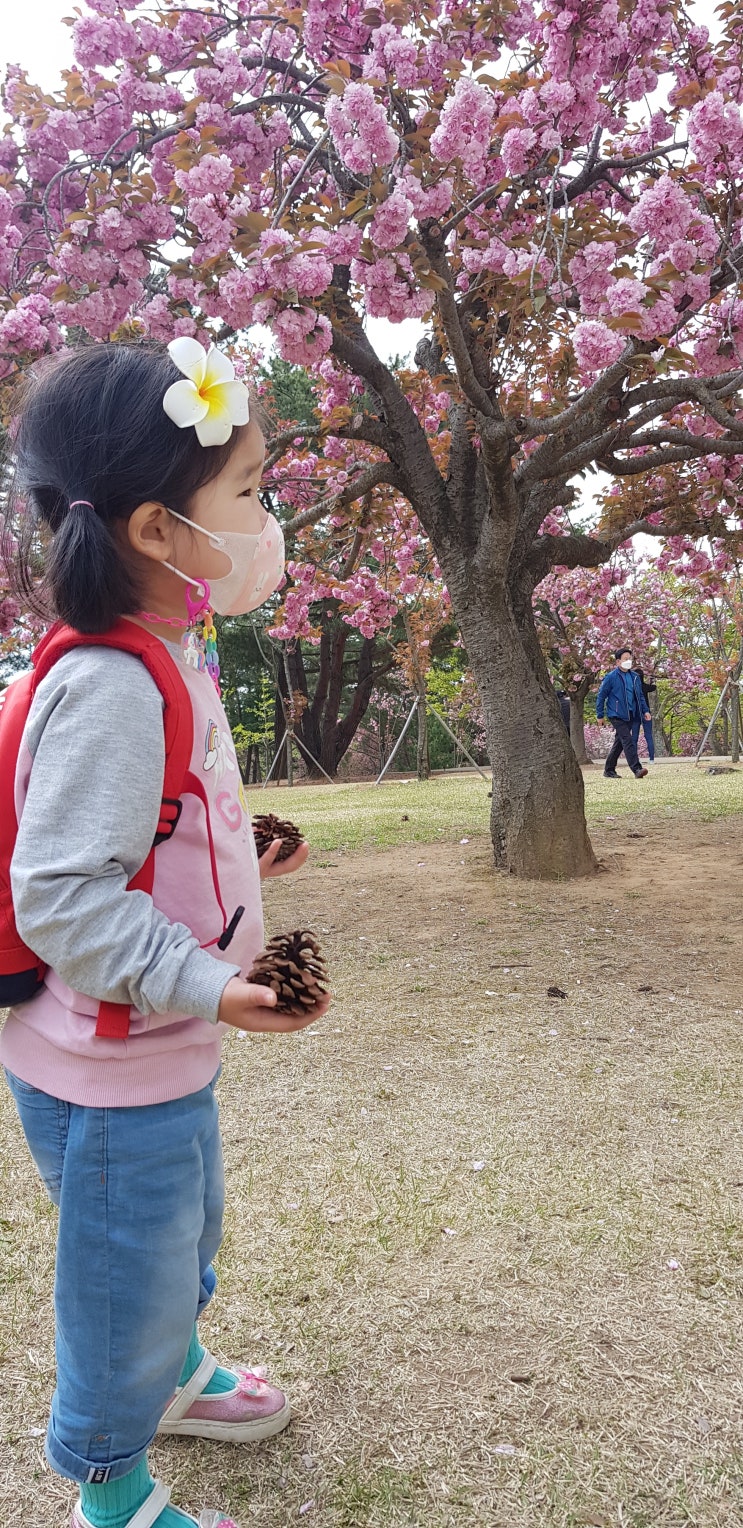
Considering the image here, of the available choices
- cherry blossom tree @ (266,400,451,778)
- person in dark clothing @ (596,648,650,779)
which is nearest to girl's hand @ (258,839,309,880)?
cherry blossom tree @ (266,400,451,778)

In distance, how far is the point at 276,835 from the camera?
52.1 inches

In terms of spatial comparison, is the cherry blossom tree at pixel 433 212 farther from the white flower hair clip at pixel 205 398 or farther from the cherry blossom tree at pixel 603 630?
the cherry blossom tree at pixel 603 630

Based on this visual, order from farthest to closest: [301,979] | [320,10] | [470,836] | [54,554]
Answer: [470,836]
[320,10]
[54,554]
[301,979]

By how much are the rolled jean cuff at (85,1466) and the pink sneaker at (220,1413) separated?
1.25 ft

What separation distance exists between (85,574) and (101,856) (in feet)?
0.99

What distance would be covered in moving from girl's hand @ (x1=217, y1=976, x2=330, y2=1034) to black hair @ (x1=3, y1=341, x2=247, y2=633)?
16.1 inches

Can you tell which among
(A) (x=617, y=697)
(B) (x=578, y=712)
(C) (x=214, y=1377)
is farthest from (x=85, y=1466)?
(B) (x=578, y=712)

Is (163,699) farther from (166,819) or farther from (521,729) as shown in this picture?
(521,729)

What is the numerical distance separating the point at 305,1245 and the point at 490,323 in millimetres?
4359

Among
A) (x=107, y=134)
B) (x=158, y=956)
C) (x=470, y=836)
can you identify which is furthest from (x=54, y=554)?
(x=470, y=836)

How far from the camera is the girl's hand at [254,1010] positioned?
0.82 m

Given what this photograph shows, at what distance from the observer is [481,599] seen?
5.13m

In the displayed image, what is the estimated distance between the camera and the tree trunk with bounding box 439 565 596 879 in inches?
203

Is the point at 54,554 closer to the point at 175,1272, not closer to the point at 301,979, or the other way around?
the point at 301,979
